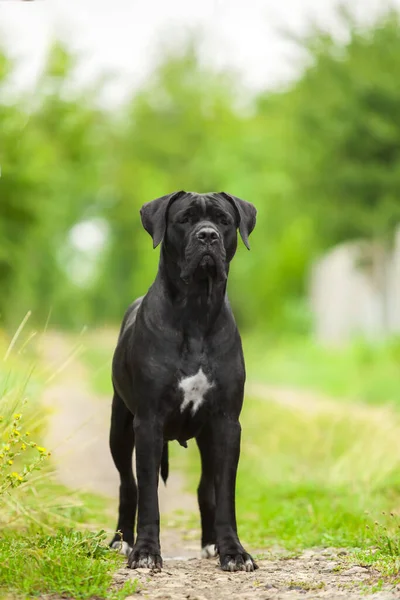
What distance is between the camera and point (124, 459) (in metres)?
5.32

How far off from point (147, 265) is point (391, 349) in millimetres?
19812

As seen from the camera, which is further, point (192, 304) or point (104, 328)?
point (104, 328)

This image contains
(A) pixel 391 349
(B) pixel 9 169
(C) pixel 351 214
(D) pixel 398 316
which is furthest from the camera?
(D) pixel 398 316

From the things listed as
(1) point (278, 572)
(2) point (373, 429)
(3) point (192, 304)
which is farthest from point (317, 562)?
(2) point (373, 429)

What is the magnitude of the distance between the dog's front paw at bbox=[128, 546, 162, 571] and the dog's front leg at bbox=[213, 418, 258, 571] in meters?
0.34

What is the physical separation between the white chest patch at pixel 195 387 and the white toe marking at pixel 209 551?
103 cm

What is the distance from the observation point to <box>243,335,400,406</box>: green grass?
1350 cm

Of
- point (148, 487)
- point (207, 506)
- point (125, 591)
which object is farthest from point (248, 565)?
point (125, 591)

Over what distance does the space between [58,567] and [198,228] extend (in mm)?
1691

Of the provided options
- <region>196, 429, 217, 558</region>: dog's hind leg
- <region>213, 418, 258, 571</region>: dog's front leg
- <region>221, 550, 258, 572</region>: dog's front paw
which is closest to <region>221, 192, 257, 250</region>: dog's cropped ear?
<region>213, 418, 258, 571</region>: dog's front leg

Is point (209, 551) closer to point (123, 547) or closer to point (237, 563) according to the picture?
point (123, 547)

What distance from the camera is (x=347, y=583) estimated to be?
413cm

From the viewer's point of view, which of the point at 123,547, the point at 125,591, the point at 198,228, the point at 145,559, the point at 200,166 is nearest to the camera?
the point at 125,591

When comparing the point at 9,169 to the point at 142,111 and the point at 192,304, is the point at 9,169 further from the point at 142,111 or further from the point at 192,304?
the point at 142,111
